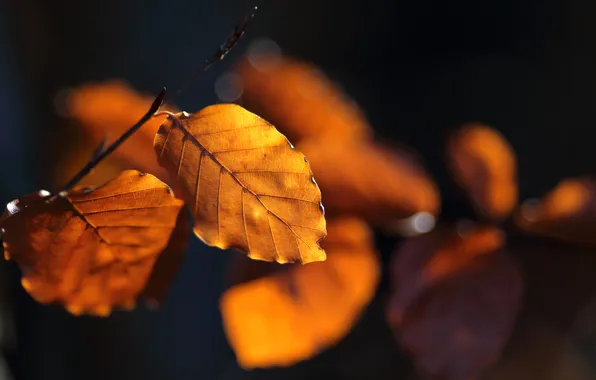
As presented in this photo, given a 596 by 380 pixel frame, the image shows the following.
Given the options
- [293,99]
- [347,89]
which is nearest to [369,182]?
[293,99]

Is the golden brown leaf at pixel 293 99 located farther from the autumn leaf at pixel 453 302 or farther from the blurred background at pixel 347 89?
the blurred background at pixel 347 89

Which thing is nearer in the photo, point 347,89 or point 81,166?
point 81,166

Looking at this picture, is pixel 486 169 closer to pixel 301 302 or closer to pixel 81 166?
pixel 301 302

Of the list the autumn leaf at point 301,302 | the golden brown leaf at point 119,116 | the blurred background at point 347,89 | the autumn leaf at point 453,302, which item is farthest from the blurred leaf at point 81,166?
the blurred background at point 347,89

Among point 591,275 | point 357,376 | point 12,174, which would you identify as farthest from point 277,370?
point 591,275

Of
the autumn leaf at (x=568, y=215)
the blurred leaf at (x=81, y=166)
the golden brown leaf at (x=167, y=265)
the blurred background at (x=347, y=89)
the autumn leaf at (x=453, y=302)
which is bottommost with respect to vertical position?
the blurred background at (x=347, y=89)

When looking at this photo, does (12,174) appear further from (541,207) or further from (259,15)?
(541,207)
